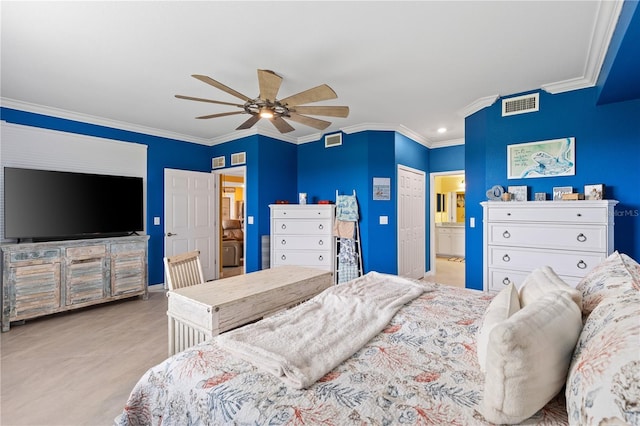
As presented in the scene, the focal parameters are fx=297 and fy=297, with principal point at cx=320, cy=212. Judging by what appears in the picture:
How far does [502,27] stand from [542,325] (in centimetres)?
219

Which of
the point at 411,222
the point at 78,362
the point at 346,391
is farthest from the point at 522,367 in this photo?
the point at 411,222

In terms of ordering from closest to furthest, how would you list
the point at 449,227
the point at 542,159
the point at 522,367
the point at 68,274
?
the point at 522,367 < the point at 542,159 < the point at 68,274 < the point at 449,227

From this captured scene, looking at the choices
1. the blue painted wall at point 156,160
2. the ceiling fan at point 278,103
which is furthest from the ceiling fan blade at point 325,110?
the blue painted wall at point 156,160

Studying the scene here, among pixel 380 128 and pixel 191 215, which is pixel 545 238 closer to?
pixel 380 128

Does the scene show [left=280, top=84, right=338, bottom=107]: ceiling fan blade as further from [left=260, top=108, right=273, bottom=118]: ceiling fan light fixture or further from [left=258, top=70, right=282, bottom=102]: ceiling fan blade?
[left=260, top=108, right=273, bottom=118]: ceiling fan light fixture

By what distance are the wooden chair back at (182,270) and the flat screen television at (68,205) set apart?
212 cm

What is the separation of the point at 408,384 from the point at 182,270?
2.19 m

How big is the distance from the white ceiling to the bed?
181 centimetres

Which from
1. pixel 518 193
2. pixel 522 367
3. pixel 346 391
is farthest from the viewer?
pixel 518 193

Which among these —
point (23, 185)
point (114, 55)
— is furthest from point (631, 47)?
point (23, 185)

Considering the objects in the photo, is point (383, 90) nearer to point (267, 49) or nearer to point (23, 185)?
point (267, 49)

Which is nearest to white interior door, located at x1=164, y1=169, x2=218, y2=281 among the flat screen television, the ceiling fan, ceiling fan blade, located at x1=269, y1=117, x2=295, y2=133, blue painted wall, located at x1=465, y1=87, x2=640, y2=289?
the flat screen television

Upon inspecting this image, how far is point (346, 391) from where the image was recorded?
1.02 metres

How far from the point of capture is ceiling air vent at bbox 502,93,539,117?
321 cm
